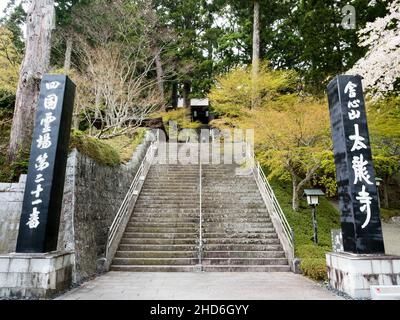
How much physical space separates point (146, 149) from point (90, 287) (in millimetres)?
10498

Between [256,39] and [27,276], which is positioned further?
[256,39]

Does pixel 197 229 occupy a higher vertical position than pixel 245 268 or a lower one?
higher

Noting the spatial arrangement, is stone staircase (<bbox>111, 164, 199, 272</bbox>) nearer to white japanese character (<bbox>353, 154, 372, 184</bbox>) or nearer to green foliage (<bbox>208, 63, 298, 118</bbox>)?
white japanese character (<bbox>353, 154, 372, 184</bbox>)

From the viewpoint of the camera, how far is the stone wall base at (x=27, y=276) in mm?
5180

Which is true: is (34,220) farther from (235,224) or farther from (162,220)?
(235,224)

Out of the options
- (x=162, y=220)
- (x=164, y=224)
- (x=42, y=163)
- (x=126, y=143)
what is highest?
(x=126, y=143)

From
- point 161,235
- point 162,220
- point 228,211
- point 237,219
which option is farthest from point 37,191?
point 228,211

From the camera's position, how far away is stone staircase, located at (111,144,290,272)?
8.70 metres

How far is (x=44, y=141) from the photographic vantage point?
5.89 meters

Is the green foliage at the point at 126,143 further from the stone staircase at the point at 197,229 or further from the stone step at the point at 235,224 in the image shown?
the stone step at the point at 235,224

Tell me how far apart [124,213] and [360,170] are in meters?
7.41

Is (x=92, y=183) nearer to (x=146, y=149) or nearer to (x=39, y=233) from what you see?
(x=39, y=233)

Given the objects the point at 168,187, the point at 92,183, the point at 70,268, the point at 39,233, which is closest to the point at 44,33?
the point at 92,183

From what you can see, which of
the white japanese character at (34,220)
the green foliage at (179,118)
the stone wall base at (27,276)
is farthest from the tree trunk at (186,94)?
the stone wall base at (27,276)
